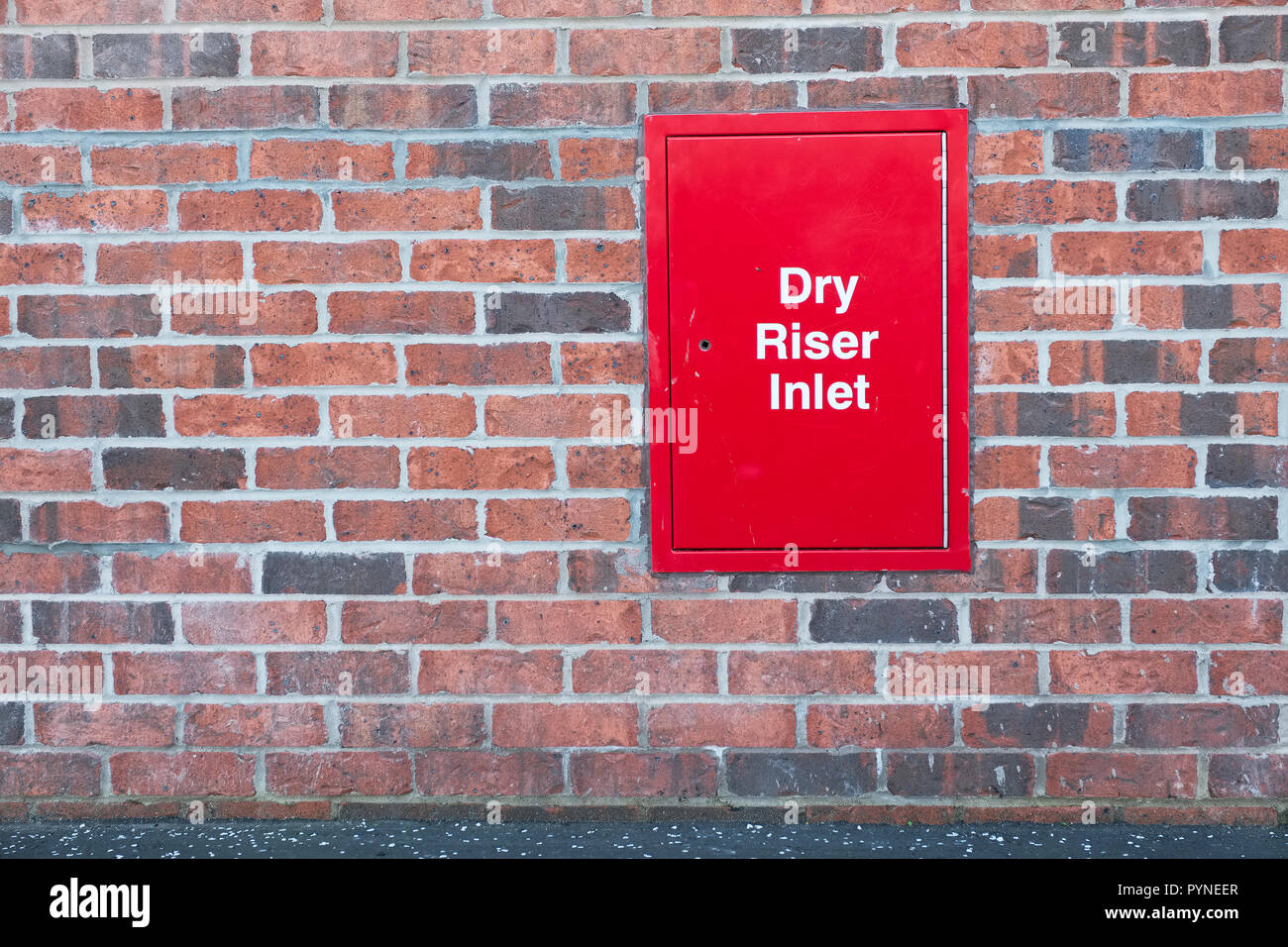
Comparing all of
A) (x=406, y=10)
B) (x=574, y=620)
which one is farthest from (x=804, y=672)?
(x=406, y=10)

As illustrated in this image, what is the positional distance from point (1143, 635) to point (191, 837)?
2.29 metres

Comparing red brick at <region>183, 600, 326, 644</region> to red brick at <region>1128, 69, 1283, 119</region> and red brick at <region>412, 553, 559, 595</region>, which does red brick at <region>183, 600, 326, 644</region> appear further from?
red brick at <region>1128, 69, 1283, 119</region>

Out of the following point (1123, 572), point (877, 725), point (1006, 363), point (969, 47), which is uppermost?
point (969, 47)

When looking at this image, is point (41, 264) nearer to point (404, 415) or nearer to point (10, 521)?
point (10, 521)

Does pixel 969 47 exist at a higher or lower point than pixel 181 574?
higher

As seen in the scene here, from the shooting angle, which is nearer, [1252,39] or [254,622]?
[1252,39]

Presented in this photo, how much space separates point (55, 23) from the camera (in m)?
2.22

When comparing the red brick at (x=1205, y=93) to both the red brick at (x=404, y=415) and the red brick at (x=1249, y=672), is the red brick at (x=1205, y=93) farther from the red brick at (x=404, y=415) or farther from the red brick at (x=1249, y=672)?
the red brick at (x=404, y=415)

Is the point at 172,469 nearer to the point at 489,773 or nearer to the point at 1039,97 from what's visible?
the point at 489,773

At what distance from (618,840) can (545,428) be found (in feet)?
3.21

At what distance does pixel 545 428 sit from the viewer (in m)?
2.25

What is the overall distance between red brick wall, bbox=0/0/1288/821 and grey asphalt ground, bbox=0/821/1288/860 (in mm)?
55

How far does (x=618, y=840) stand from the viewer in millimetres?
2230

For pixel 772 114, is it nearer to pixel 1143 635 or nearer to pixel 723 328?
pixel 723 328
